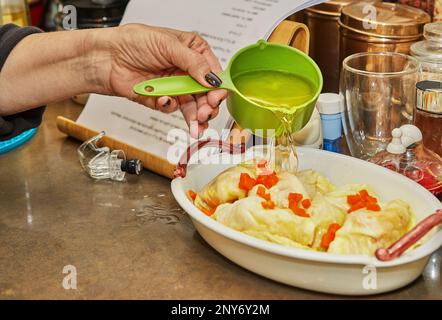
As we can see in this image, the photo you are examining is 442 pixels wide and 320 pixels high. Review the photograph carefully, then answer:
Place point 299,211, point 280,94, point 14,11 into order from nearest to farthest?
point 299,211 → point 280,94 → point 14,11

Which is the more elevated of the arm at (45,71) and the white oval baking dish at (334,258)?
the arm at (45,71)

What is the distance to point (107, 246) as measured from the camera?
1091mm

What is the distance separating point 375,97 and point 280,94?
0.24 metres

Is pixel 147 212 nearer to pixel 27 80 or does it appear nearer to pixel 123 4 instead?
pixel 27 80

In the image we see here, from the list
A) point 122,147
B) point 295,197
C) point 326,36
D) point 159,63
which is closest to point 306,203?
point 295,197

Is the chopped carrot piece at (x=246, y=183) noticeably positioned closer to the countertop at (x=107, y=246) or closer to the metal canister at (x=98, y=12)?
the countertop at (x=107, y=246)

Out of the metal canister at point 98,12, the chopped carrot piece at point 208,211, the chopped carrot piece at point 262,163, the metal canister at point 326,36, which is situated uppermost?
the metal canister at point 98,12

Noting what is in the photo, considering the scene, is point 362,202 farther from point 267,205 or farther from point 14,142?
point 14,142

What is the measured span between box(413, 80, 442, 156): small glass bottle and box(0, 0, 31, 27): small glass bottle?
0.99 meters

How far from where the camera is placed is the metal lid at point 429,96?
44.4 inches

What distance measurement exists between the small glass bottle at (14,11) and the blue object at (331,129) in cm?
Result: 84

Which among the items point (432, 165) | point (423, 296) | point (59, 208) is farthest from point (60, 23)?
point (423, 296)

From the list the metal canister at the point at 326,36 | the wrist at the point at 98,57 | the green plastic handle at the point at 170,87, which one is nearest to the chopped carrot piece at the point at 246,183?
the green plastic handle at the point at 170,87

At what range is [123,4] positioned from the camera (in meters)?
1.61
